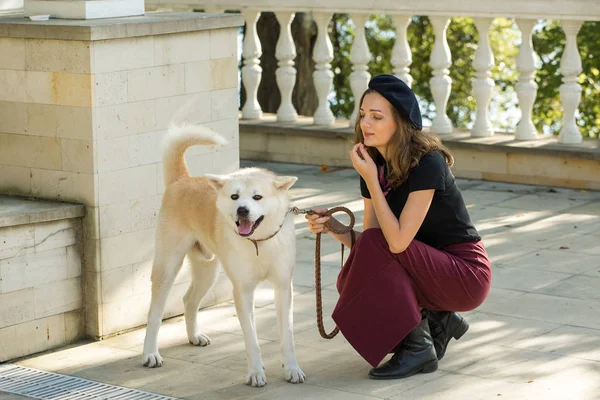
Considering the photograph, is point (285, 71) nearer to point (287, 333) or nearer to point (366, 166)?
point (366, 166)

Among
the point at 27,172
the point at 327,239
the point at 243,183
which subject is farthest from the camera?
the point at 327,239

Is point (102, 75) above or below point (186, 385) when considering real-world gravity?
above

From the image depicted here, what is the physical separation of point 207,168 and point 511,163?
3.65 metres

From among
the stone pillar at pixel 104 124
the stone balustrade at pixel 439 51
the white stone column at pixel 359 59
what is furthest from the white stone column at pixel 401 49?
the stone pillar at pixel 104 124

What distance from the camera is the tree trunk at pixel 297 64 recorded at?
14.4m

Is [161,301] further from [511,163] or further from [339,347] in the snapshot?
[511,163]

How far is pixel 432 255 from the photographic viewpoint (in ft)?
17.9

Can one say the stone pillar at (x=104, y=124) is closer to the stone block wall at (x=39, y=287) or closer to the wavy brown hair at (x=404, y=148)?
the stone block wall at (x=39, y=287)

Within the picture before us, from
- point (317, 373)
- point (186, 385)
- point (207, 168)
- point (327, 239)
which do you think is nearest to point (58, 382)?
point (186, 385)

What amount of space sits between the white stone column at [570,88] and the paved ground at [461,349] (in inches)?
61.7

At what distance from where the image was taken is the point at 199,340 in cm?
609

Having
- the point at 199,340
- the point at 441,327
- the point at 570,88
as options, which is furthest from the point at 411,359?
the point at 570,88

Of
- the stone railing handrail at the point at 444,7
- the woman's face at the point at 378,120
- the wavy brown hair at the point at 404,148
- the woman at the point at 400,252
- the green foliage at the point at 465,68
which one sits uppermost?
the stone railing handrail at the point at 444,7

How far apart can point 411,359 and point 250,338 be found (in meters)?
0.75
